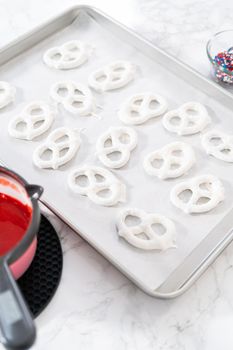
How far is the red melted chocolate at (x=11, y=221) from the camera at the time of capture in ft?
2.40

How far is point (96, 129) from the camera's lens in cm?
103

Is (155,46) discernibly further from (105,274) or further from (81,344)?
(81,344)

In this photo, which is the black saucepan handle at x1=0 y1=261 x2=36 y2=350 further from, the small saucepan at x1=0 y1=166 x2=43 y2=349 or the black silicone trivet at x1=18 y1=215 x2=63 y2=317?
the black silicone trivet at x1=18 y1=215 x2=63 y2=317

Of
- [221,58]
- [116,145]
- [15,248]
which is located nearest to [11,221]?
[15,248]

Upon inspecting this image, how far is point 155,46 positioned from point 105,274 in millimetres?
558

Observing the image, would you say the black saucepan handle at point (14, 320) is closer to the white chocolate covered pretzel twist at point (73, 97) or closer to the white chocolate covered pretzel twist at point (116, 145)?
the white chocolate covered pretzel twist at point (116, 145)

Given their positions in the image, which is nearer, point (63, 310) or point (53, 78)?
point (63, 310)

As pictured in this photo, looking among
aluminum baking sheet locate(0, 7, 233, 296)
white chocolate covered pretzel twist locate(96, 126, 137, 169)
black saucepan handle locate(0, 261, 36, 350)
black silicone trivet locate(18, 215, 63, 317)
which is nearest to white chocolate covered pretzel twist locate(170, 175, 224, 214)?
aluminum baking sheet locate(0, 7, 233, 296)

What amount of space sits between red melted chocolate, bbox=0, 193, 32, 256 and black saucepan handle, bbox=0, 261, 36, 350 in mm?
114

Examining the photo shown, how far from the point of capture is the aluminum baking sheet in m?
0.83

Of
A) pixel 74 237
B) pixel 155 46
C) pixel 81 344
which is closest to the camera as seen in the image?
pixel 81 344

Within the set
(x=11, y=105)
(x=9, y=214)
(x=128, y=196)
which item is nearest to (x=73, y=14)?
(x=11, y=105)

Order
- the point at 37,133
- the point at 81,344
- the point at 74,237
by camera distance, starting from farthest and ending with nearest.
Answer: the point at 37,133 < the point at 74,237 < the point at 81,344

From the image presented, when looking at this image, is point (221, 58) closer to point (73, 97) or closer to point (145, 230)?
point (73, 97)
